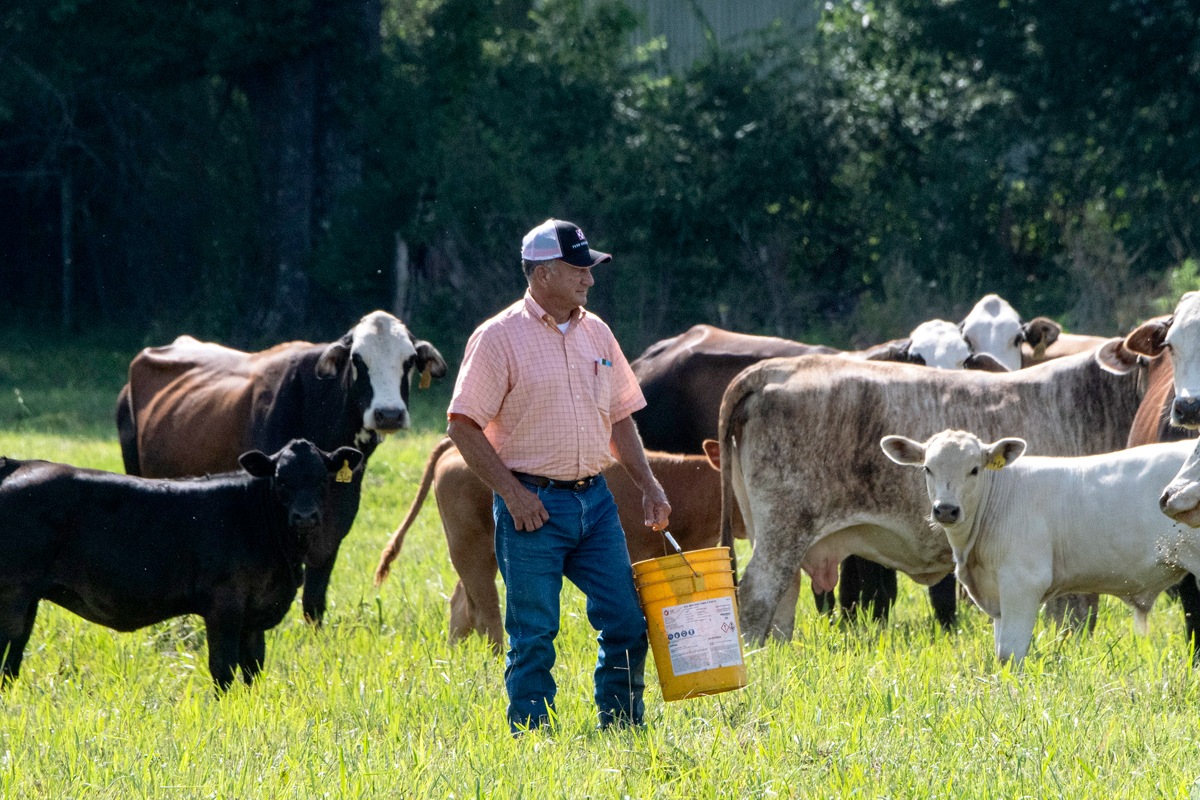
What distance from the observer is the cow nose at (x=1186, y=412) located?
18.2ft

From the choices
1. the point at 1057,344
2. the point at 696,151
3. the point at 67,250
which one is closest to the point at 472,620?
the point at 1057,344

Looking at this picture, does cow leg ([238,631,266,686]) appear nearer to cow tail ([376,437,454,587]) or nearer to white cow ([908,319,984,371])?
cow tail ([376,437,454,587])

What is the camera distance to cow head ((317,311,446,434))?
750 centimetres

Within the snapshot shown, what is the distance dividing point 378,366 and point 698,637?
3.70 m

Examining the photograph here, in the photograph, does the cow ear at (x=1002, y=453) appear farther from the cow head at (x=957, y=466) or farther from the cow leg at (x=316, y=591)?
the cow leg at (x=316, y=591)

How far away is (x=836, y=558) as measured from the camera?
645 centimetres

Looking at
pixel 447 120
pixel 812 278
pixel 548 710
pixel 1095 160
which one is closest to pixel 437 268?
pixel 447 120

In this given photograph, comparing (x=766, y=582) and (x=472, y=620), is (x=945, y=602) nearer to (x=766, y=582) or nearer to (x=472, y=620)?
(x=766, y=582)

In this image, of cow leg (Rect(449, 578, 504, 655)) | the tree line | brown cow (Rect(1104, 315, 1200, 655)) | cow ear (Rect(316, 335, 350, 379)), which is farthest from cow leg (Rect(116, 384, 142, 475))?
the tree line

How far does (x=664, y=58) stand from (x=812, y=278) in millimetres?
7621

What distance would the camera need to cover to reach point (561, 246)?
4492 millimetres

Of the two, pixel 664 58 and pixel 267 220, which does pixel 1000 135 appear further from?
pixel 267 220

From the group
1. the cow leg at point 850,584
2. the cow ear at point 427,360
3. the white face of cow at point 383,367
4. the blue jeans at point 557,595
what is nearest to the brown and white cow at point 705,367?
the cow leg at point 850,584

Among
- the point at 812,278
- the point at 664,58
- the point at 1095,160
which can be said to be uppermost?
the point at 664,58
